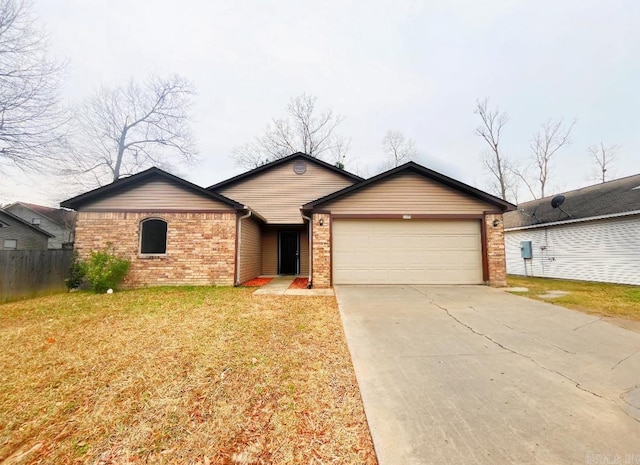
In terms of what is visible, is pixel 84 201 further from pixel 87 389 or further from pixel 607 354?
pixel 607 354

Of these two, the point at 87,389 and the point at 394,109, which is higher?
the point at 394,109

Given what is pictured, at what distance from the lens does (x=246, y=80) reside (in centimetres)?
1516

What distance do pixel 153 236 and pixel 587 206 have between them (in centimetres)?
1890

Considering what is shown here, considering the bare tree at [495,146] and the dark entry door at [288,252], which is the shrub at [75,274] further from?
the bare tree at [495,146]

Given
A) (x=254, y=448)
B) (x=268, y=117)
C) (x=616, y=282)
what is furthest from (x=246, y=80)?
(x=616, y=282)

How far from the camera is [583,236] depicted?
12.0 m

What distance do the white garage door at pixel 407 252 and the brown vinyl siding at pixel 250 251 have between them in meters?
3.61

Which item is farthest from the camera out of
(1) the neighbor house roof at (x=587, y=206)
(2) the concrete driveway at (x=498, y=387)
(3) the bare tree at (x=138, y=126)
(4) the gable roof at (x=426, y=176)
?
(3) the bare tree at (x=138, y=126)

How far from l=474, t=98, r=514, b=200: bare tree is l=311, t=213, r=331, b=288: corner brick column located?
2071 cm

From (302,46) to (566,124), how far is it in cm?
2191

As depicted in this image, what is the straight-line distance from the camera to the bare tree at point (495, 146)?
875 inches

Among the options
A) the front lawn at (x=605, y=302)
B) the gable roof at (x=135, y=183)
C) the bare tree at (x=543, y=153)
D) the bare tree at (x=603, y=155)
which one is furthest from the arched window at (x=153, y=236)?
the bare tree at (x=603, y=155)

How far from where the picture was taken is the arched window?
380 inches

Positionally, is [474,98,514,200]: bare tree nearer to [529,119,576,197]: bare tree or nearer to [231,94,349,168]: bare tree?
Result: [529,119,576,197]: bare tree
